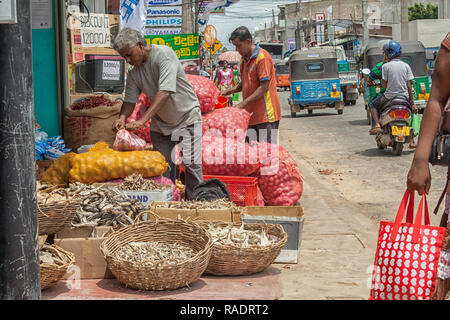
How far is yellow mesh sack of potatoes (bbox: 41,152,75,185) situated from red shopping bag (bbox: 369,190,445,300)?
3959 mm

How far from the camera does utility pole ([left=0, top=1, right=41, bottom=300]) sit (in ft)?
8.66

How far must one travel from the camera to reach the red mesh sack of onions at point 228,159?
6.73 meters

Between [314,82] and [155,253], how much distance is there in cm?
1966

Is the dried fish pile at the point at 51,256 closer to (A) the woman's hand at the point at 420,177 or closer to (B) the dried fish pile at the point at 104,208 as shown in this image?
(B) the dried fish pile at the point at 104,208

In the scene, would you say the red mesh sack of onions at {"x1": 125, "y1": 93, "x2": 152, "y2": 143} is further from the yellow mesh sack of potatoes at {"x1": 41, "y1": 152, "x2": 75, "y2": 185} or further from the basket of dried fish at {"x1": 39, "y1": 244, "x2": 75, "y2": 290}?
the basket of dried fish at {"x1": 39, "y1": 244, "x2": 75, "y2": 290}

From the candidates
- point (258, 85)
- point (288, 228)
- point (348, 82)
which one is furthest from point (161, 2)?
point (348, 82)

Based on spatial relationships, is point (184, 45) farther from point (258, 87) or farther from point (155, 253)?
→ point (155, 253)

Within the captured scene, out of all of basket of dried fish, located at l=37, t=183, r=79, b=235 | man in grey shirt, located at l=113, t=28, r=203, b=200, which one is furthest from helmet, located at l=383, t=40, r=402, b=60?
basket of dried fish, located at l=37, t=183, r=79, b=235

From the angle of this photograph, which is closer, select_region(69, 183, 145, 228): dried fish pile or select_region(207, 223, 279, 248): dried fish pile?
select_region(207, 223, 279, 248): dried fish pile

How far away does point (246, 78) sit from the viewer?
7.38 metres

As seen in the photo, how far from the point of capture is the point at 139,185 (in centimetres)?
566
